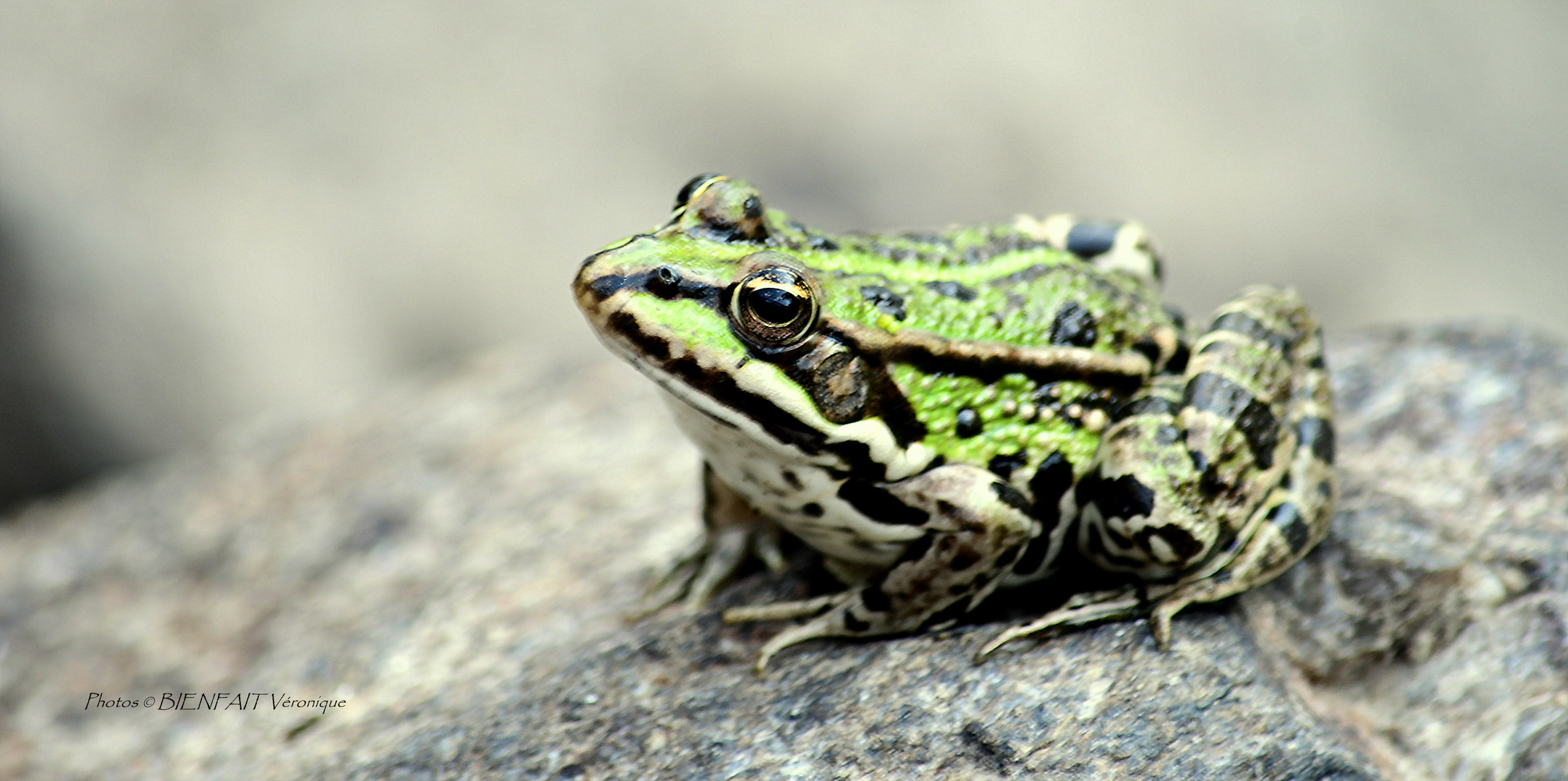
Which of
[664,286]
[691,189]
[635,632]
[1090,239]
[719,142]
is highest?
[719,142]

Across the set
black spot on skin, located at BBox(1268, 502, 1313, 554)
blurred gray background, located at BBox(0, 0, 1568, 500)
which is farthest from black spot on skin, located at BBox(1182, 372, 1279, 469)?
blurred gray background, located at BBox(0, 0, 1568, 500)

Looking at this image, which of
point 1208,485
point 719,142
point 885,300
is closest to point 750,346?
point 885,300

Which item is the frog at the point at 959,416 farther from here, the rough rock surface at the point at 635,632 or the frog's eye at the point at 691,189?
the rough rock surface at the point at 635,632

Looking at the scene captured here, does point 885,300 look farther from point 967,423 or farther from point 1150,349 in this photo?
point 1150,349

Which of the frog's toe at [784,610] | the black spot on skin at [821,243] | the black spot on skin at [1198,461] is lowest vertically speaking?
the black spot on skin at [1198,461]

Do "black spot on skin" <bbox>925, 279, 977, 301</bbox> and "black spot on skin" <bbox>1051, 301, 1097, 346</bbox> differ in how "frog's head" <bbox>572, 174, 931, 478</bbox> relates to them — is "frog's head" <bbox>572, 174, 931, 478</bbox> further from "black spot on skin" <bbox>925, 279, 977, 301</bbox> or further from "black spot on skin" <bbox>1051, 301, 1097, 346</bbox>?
"black spot on skin" <bbox>1051, 301, 1097, 346</bbox>

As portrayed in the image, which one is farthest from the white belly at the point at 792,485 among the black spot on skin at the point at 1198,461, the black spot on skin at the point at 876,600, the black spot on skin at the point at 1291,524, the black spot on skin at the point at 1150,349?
the black spot on skin at the point at 1291,524
